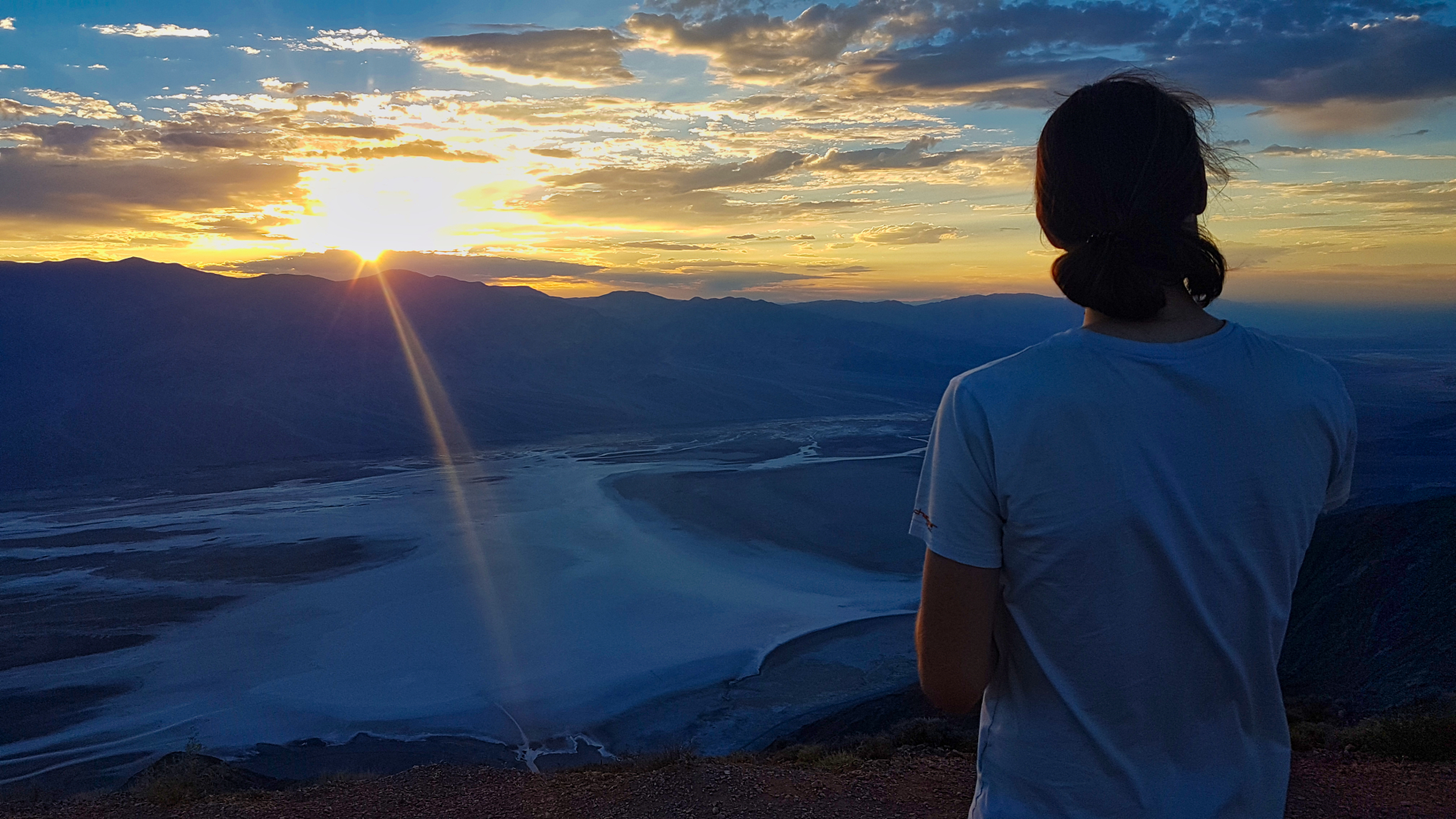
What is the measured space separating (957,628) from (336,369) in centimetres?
6801

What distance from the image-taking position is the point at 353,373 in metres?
62.5

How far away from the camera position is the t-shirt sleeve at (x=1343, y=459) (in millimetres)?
910

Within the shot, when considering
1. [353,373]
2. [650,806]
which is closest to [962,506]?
[650,806]

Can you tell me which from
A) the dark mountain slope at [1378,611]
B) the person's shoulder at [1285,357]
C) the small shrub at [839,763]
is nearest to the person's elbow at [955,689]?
the person's shoulder at [1285,357]

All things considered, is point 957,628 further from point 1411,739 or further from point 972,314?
point 972,314

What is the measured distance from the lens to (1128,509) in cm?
80

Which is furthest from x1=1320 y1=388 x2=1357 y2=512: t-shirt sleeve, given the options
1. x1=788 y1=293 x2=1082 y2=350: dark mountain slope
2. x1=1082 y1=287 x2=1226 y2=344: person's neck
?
x1=788 y1=293 x2=1082 y2=350: dark mountain slope

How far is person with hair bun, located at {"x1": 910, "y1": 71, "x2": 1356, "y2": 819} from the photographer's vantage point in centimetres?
80

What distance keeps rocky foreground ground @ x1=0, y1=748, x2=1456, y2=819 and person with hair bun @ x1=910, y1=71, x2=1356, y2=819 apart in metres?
4.35

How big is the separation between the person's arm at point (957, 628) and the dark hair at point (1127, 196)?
0.96ft

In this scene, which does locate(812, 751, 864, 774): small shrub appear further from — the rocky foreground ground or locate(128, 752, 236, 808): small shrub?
locate(128, 752, 236, 808): small shrub

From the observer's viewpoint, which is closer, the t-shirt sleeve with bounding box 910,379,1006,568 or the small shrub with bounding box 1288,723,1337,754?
the t-shirt sleeve with bounding box 910,379,1006,568

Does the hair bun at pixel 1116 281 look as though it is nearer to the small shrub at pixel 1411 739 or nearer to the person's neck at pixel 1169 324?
the person's neck at pixel 1169 324

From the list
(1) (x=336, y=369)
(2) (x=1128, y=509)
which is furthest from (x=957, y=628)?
(1) (x=336, y=369)
